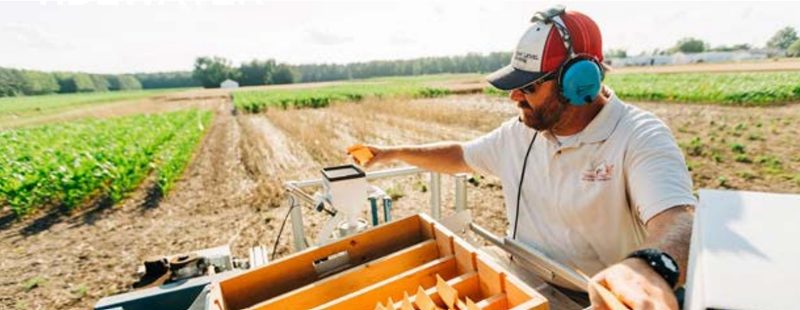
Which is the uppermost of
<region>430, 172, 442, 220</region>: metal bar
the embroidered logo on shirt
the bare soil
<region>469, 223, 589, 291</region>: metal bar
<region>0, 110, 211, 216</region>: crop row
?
the embroidered logo on shirt

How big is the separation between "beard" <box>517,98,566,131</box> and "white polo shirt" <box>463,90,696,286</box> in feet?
0.36

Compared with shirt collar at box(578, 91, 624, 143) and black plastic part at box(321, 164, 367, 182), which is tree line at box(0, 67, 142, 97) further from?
shirt collar at box(578, 91, 624, 143)

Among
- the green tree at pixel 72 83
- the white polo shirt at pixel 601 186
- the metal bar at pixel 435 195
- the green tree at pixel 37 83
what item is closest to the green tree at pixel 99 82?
the green tree at pixel 72 83

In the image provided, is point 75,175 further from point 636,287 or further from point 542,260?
point 636,287

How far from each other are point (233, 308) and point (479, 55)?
368 feet

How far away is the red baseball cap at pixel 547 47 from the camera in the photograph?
186 cm

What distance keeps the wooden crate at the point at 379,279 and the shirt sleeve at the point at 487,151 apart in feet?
2.82

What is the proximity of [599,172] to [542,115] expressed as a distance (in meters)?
0.38

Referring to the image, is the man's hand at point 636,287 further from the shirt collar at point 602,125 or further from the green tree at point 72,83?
the green tree at point 72,83

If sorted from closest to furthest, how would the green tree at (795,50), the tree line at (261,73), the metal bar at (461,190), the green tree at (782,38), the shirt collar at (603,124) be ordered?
the shirt collar at (603,124)
the metal bar at (461,190)
the green tree at (795,50)
the green tree at (782,38)
the tree line at (261,73)

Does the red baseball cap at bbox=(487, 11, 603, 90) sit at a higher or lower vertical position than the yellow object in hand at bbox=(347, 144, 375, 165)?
higher

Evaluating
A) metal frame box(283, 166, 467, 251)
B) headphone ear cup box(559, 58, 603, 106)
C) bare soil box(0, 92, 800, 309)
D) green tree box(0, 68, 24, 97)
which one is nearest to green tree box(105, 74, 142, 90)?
green tree box(0, 68, 24, 97)

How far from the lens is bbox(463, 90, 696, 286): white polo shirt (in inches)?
64.0

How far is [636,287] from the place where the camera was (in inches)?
38.8
